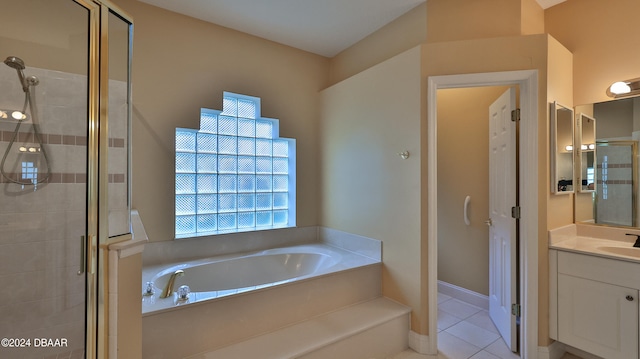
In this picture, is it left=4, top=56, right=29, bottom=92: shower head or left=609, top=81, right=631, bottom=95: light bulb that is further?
left=609, top=81, right=631, bottom=95: light bulb

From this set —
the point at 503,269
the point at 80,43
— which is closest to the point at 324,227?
the point at 503,269

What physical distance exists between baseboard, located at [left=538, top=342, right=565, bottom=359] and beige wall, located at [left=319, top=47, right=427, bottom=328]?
837 millimetres

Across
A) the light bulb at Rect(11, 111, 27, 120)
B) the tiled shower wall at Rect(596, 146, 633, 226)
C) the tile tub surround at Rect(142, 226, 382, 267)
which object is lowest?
the tile tub surround at Rect(142, 226, 382, 267)

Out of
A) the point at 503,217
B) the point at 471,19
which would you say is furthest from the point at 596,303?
the point at 471,19

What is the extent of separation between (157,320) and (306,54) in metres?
3.02

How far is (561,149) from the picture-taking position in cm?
→ 218

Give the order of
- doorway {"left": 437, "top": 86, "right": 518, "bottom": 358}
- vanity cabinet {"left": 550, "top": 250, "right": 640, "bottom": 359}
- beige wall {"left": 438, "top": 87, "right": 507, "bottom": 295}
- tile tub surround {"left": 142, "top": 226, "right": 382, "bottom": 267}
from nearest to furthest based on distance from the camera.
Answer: vanity cabinet {"left": 550, "top": 250, "right": 640, "bottom": 359}, doorway {"left": 437, "top": 86, "right": 518, "bottom": 358}, tile tub surround {"left": 142, "top": 226, "right": 382, "bottom": 267}, beige wall {"left": 438, "top": 87, "right": 507, "bottom": 295}

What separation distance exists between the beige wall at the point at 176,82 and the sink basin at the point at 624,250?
9.57 feet

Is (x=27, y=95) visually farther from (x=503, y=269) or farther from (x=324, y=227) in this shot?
(x=503, y=269)

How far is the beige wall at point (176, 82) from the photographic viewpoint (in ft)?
8.14

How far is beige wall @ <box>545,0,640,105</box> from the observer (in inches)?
84.7

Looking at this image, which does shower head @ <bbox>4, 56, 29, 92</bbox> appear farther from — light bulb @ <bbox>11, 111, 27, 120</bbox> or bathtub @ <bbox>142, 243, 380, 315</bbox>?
bathtub @ <bbox>142, 243, 380, 315</bbox>

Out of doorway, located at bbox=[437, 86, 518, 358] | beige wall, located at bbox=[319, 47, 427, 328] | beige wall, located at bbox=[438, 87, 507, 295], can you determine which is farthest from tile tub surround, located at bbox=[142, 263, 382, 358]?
beige wall, located at bbox=[438, 87, 507, 295]

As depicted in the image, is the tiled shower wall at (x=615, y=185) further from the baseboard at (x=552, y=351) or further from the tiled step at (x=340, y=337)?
the tiled step at (x=340, y=337)
